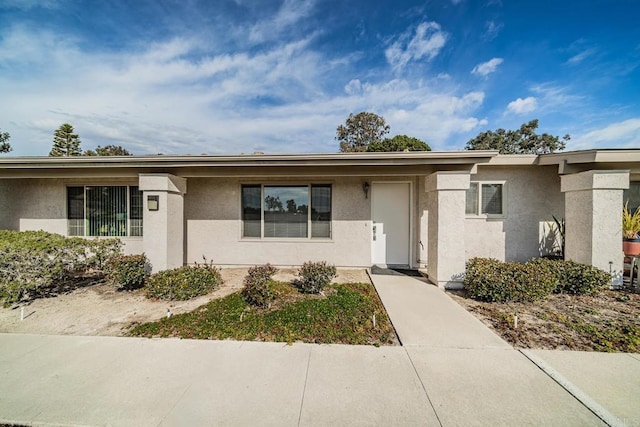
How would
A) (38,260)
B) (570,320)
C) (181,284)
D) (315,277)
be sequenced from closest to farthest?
(570,320) → (38,260) → (181,284) → (315,277)

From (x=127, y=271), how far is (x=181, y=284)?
1.42 metres

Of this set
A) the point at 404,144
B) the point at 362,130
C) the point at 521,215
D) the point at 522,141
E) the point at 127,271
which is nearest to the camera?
the point at 127,271

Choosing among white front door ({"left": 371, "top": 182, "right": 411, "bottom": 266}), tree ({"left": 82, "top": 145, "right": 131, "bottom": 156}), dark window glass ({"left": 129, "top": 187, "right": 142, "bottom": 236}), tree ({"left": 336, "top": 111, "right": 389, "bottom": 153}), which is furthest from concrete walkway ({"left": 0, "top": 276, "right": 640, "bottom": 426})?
tree ({"left": 82, "top": 145, "right": 131, "bottom": 156})

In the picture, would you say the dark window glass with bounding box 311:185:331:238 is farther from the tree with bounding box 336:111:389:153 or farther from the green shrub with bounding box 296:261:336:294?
the tree with bounding box 336:111:389:153

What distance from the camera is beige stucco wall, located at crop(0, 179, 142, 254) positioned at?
7.56 metres

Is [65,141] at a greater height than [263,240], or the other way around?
[65,141]

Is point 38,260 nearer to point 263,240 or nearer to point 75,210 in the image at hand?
point 75,210

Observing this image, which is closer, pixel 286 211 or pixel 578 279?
pixel 578 279

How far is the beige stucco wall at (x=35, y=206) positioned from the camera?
7562mm

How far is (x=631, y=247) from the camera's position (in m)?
6.10

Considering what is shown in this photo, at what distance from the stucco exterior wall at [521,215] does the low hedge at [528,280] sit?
1.46m

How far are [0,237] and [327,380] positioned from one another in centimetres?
812

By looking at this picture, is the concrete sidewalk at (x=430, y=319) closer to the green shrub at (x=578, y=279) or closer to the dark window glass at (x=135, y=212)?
the green shrub at (x=578, y=279)

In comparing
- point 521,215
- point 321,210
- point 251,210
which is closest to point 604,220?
point 521,215
